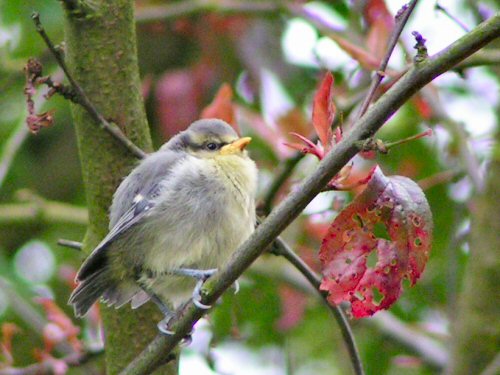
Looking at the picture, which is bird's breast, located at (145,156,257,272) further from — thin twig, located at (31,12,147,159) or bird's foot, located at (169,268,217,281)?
thin twig, located at (31,12,147,159)

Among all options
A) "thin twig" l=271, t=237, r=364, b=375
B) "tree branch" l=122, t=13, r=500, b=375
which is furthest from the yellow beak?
"tree branch" l=122, t=13, r=500, b=375

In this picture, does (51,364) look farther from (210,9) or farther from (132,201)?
(210,9)

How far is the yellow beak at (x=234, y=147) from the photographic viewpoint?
311 cm

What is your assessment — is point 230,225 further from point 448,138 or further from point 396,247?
point 448,138

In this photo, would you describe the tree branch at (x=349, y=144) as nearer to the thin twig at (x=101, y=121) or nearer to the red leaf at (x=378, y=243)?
the red leaf at (x=378, y=243)

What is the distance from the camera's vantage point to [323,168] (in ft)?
5.82

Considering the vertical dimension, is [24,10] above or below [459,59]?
below

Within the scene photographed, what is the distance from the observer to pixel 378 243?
1.99 m

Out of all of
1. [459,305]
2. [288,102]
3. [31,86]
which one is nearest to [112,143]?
[31,86]

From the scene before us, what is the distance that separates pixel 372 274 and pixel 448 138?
226 centimetres

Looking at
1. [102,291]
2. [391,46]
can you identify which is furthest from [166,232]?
[391,46]

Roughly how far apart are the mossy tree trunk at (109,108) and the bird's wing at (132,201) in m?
0.04

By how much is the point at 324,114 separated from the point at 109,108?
849 mm

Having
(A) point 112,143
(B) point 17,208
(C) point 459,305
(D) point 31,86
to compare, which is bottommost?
(B) point 17,208
